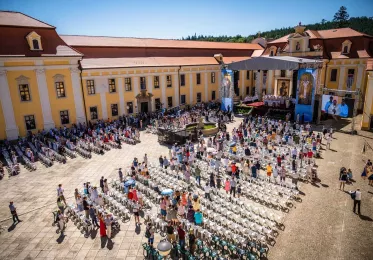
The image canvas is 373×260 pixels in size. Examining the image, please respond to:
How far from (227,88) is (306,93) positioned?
33.0 ft

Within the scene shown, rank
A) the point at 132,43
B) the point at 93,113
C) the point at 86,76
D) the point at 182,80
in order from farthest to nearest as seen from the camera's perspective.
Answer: the point at 182,80
the point at 132,43
the point at 93,113
the point at 86,76

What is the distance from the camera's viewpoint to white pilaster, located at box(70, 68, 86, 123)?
27.5 meters

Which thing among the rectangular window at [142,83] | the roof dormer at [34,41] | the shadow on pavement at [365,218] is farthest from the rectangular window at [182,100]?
the shadow on pavement at [365,218]

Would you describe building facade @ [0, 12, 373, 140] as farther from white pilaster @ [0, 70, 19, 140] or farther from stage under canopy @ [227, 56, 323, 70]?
stage under canopy @ [227, 56, 323, 70]

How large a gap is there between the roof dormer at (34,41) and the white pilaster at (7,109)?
3.55 meters

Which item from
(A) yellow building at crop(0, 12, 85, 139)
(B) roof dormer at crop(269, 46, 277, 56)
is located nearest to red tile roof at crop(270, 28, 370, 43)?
(B) roof dormer at crop(269, 46, 277, 56)

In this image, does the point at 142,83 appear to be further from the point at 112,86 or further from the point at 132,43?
the point at 132,43

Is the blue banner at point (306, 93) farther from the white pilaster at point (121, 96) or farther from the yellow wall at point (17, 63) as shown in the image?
the yellow wall at point (17, 63)

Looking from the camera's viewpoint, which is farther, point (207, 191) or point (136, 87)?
point (136, 87)

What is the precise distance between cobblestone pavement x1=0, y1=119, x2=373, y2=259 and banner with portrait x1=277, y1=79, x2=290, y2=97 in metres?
23.3

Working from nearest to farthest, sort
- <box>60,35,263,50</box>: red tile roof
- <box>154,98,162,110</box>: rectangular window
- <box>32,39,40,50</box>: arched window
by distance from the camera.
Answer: <box>32,39,40,50</box>: arched window, <box>60,35,263,50</box>: red tile roof, <box>154,98,162,110</box>: rectangular window

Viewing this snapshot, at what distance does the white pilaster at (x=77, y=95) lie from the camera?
90.2ft

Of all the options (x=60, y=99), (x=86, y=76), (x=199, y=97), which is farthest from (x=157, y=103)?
(x=60, y=99)

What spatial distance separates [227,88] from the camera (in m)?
35.0
